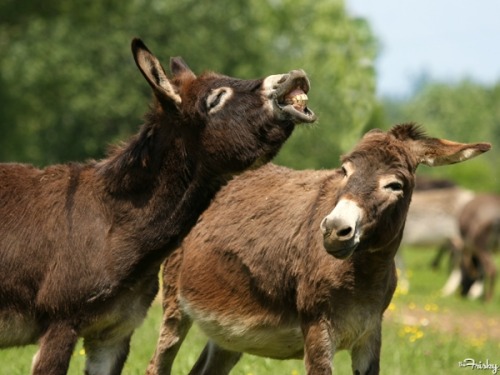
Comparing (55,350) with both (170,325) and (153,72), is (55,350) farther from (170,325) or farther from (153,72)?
(170,325)

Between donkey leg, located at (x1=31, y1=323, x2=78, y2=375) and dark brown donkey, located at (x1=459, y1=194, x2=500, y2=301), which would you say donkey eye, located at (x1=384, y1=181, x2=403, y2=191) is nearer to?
donkey leg, located at (x1=31, y1=323, x2=78, y2=375)

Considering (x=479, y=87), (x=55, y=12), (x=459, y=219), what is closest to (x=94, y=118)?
(x=55, y=12)

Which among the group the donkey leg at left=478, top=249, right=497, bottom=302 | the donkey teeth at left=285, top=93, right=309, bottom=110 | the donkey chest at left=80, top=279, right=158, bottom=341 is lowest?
the donkey chest at left=80, top=279, right=158, bottom=341

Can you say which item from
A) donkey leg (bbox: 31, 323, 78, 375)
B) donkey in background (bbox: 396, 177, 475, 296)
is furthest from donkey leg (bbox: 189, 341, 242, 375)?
donkey in background (bbox: 396, 177, 475, 296)

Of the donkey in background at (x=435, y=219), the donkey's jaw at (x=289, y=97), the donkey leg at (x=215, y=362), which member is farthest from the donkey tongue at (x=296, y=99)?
the donkey in background at (x=435, y=219)

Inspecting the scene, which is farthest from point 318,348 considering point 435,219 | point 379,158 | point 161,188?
point 435,219

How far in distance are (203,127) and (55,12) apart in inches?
Result: 1147

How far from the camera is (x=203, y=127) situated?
6078mm

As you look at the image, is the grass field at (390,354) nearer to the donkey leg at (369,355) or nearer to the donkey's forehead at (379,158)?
the donkey leg at (369,355)

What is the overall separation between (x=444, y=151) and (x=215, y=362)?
8.03ft

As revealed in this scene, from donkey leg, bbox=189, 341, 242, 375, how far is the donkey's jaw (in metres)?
2.49

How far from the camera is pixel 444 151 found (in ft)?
21.5

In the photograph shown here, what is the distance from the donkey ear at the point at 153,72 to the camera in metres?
5.84

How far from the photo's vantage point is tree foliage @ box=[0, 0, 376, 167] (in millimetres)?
33062
